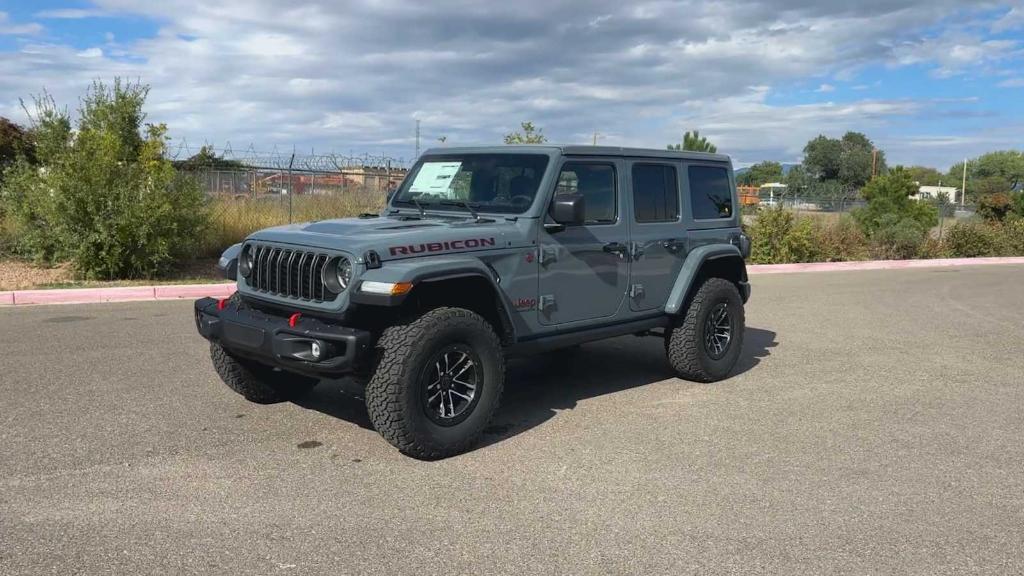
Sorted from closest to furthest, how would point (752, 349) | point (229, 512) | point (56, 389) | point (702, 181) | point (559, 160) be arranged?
point (229, 512), point (559, 160), point (56, 389), point (702, 181), point (752, 349)

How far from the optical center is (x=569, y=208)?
522cm

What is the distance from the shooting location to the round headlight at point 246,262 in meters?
5.24

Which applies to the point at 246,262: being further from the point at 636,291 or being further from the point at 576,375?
the point at 576,375

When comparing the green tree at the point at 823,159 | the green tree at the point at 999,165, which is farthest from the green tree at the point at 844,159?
the green tree at the point at 999,165

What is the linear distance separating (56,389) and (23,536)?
9.15ft

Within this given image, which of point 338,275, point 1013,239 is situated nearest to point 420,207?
point 338,275

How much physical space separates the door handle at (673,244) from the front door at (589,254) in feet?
1.58

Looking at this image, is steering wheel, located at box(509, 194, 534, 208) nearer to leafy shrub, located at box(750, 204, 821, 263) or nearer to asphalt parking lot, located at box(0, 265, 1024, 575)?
asphalt parking lot, located at box(0, 265, 1024, 575)

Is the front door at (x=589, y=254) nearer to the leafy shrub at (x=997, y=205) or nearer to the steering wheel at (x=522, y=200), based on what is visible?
the steering wheel at (x=522, y=200)

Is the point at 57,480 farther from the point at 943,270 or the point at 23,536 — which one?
the point at 943,270

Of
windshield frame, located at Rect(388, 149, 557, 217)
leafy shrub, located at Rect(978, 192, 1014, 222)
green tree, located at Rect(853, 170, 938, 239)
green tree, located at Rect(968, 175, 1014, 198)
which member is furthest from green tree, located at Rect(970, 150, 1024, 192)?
windshield frame, located at Rect(388, 149, 557, 217)

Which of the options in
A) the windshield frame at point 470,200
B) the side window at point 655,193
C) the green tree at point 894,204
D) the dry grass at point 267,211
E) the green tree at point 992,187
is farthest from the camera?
the green tree at point 992,187

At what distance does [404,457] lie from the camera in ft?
15.7

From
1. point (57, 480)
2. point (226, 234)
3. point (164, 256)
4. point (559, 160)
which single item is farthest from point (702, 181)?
point (226, 234)
